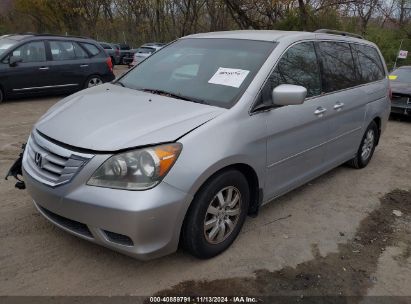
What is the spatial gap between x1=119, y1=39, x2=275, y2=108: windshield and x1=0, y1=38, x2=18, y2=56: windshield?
21.4 ft

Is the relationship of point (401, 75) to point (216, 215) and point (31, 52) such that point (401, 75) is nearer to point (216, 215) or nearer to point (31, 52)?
point (31, 52)

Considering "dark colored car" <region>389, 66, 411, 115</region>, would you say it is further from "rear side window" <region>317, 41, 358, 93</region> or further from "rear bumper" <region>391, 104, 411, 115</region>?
"rear side window" <region>317, 41, 358, 93</region>

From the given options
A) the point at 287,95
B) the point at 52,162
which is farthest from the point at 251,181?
the point at 52,162

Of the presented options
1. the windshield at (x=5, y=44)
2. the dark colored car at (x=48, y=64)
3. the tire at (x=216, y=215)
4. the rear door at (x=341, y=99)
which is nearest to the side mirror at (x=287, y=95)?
the tire at (x=216, y=215)

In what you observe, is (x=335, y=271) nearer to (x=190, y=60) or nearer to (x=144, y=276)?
(x=144, y=276)

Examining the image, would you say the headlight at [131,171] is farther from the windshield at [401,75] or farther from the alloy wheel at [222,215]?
the windshield at [401,75]

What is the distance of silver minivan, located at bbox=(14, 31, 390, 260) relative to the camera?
284cm

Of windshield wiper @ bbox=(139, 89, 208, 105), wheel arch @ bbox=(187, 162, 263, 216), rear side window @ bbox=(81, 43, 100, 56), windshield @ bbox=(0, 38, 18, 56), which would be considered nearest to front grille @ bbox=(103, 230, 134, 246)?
wheel arch @ bbox=(187, 162, 263, 216)

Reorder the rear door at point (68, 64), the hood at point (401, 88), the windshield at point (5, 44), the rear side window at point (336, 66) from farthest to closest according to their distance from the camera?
the rear door at point (68, 64) → the hood at point (401, 88) → the windshield at point (5, 44) → the rear side window at point (336, 66)

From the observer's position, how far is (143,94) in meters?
3.77

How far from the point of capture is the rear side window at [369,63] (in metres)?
5.41

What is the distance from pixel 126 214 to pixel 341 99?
297 centimetres

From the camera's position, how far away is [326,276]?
331 cm

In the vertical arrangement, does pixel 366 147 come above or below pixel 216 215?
below
